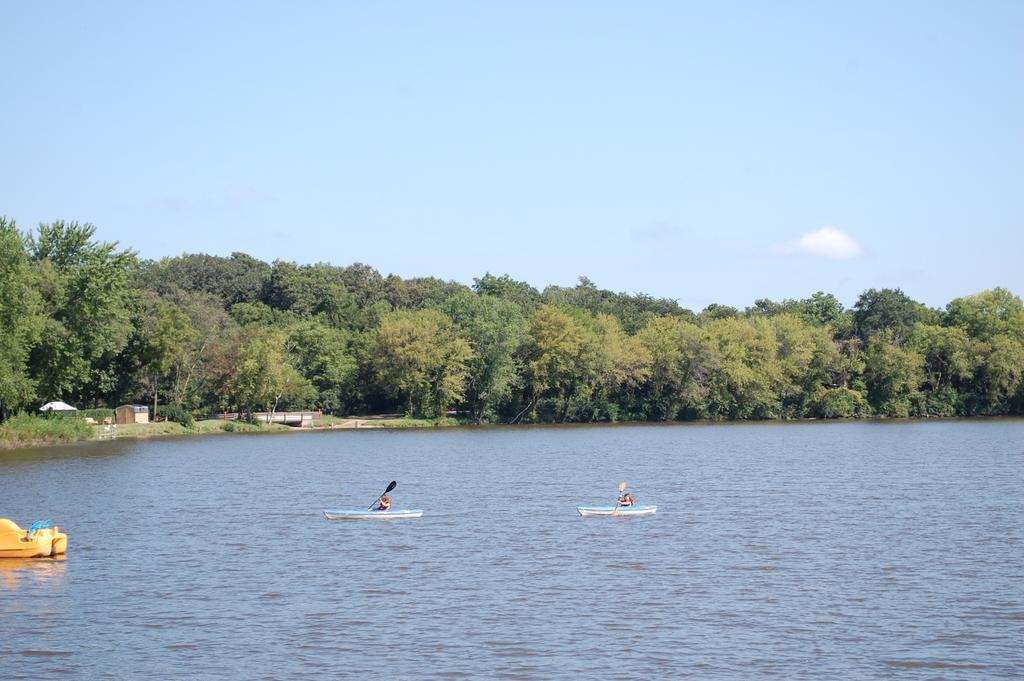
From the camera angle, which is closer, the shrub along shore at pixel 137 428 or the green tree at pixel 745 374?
the shrub along shore at pixel 137 428

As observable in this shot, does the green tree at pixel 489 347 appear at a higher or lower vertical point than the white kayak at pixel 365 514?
higher

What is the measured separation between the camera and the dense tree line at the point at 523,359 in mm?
91438

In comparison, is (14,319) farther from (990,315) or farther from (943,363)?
(990,315)

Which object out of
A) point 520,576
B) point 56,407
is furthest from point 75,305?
point 520,576

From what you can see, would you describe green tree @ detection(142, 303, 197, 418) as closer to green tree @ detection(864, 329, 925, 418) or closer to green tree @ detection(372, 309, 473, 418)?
green tree @ detection(372, 309, 473, 418)

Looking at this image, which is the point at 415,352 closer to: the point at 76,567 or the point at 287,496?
the point at 287,496

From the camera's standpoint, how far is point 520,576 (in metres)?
28.2

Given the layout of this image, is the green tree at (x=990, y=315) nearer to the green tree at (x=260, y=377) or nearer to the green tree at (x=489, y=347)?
the green tree at (x=489, y=347)

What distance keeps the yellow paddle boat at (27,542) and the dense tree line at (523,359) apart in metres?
54.0

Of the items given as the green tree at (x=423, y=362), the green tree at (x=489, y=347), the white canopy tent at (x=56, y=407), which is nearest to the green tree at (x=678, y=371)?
the green tree at (x=489, y=347)

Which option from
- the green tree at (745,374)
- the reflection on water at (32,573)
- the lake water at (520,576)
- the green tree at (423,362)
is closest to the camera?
the lake water at (520,576)

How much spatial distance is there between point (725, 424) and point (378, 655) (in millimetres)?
91179

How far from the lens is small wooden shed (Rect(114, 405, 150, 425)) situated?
3445 inches

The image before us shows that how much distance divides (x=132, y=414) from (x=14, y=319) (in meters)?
19.5
